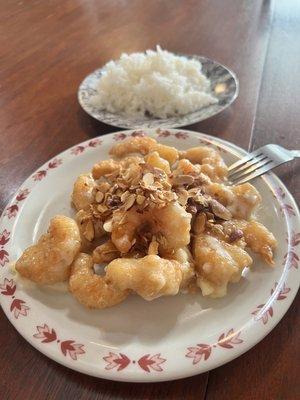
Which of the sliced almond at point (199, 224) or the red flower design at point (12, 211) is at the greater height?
the sliced almond at point (199, 224)

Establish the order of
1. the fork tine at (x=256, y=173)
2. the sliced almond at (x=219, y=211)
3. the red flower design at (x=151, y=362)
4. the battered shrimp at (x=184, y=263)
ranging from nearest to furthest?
the red flower design at (x=151, y=362)
the battered shrimp at (x=184, y=263)
the sliced almond at (x=219, y=211)
the fork tine at (x=256, y=173)

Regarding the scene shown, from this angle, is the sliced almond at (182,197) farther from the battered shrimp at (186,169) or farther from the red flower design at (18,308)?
the red flower design at (18,308)

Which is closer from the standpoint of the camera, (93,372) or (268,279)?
(93,372)

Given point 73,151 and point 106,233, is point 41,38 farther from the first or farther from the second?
point 106,233

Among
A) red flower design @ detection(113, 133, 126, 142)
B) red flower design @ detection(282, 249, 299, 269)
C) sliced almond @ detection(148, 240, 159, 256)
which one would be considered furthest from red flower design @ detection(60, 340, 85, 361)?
red flower design @ detection(113, 133, 126, 142)

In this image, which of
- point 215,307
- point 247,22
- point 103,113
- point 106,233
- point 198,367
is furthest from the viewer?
point 247,22

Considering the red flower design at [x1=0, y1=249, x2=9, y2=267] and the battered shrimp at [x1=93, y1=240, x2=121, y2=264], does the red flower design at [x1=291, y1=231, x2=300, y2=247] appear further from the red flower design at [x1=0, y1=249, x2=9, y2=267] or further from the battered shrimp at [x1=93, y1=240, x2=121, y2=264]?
the red flower design at [x1=0, y1=249, x2=9, y2=267]

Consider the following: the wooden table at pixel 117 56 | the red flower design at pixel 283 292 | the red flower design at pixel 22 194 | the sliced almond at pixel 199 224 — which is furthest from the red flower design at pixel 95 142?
the red flower design at pixel 283 292

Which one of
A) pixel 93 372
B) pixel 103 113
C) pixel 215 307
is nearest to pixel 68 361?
pixel 93 372

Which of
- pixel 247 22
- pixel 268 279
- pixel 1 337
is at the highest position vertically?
pixel 247 22
